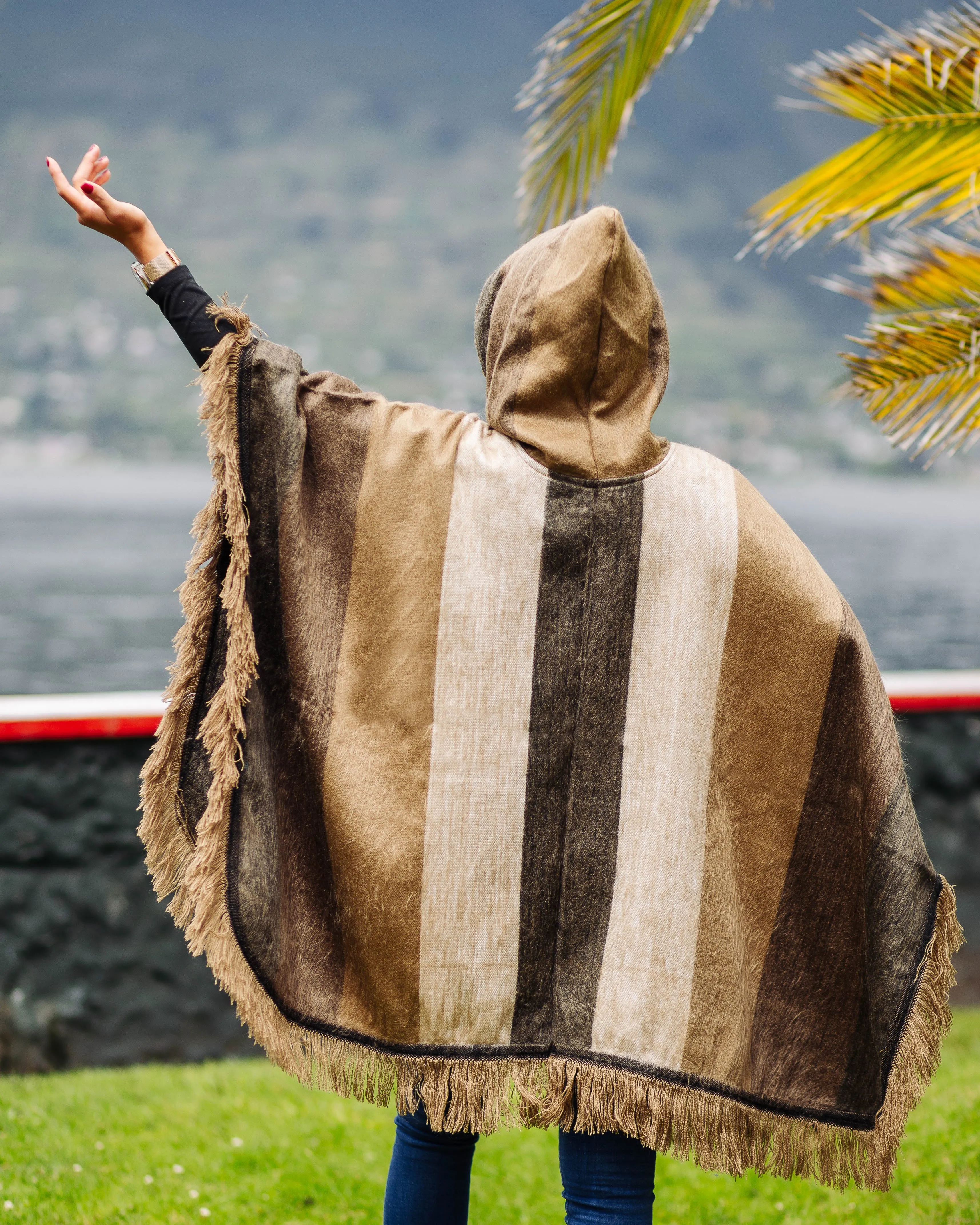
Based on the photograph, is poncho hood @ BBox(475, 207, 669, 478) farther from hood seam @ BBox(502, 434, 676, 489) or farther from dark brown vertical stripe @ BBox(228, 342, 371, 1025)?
dark brown vertical stripe @ BBox(228, 342, 371, 1025)

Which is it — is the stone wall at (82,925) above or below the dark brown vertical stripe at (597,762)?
below

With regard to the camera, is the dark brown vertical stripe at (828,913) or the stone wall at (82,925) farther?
the stone wall at (82,925)

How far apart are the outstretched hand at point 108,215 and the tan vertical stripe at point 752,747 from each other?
0.79 m

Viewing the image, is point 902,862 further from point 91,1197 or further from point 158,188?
point 158,188

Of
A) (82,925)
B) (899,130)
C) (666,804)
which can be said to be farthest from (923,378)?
(82,925)

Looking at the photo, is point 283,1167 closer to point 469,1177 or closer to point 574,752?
point 469,1177

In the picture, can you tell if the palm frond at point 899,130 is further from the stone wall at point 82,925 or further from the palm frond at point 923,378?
the stone wall at point 82,925

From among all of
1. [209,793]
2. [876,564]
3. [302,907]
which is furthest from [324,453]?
[876,564]

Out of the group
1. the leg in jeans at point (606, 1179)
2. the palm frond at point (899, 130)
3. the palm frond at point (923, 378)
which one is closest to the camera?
the leg in jeans at point (606, 1179)

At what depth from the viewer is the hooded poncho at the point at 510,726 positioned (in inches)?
51.3

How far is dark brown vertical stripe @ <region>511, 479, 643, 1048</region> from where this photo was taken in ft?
4.26

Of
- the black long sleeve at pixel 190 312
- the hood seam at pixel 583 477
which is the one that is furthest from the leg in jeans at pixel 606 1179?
the black long sleeve at pixel 190 312

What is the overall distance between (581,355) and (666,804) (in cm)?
57

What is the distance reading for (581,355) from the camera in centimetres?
129
